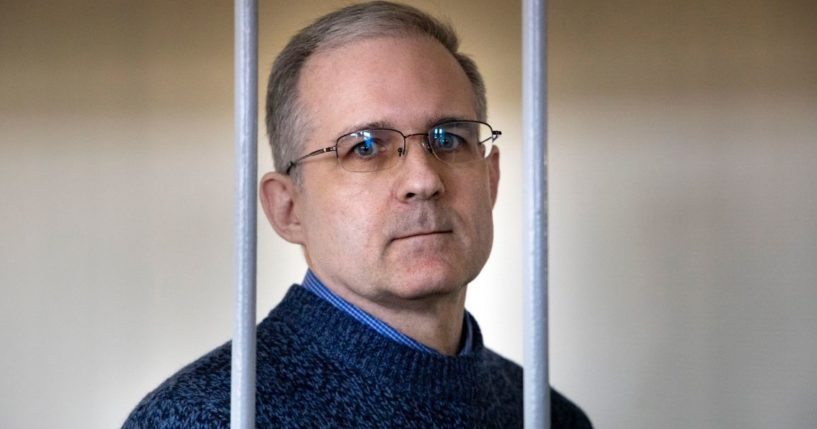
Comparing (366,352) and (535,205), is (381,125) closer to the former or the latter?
(366,352)

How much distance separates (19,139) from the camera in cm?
209

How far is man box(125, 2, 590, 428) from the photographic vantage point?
0.86 meters

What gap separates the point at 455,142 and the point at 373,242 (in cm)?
16

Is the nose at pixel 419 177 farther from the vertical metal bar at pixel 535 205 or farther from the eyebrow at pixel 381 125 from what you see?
the vertical metal bar at pixel 535 205

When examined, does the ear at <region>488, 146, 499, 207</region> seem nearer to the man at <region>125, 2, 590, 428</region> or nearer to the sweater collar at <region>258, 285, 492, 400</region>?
the man at <region>125, 2, 590, 428</region>

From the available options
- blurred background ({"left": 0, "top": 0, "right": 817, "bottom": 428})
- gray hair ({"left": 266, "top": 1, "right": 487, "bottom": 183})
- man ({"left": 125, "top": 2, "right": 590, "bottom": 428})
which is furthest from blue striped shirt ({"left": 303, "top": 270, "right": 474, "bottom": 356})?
blurred background ({"left": 0, "top": 0, "right": 817, "bottom": 428})

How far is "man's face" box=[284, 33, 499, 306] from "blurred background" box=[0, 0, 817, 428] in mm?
1008

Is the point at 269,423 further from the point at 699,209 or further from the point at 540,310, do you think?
the point at 699,209

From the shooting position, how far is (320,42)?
39.2 inches

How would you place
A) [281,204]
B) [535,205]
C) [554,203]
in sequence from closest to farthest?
[535,205] < [281,204] < [554,203]

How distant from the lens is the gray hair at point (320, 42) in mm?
982

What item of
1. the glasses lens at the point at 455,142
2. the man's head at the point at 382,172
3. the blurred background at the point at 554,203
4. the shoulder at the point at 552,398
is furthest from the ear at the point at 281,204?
the blurred background at the point at 554,203

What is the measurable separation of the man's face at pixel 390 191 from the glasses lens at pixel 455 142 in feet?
0.03

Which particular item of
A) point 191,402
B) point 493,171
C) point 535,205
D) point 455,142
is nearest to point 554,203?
point 493,171
